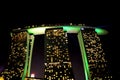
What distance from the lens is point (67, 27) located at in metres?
22.4

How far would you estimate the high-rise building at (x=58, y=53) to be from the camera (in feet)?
69.3

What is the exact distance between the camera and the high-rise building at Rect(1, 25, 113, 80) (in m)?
21.1

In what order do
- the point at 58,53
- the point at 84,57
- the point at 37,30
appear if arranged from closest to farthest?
the point at 84,57, the point at 37,30, the point at 58,53

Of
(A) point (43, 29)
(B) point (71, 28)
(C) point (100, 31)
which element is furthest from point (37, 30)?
(C) point (100, 31)

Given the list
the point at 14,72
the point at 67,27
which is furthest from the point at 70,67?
the point at 14,72

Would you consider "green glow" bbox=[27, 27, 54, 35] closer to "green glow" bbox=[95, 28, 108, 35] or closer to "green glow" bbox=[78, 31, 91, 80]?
"green glow" bbox=[78, 31, 91, 80]

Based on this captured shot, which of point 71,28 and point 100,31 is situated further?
point 100,31

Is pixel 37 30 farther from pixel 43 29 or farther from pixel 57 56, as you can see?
pixel 57 56

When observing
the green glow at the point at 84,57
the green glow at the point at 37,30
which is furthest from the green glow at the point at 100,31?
the green glow at the point at 37,30

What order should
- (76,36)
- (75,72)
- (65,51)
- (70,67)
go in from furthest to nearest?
1. (76,36)
2. (65,51)
3. (70,67)
4. (75,72)

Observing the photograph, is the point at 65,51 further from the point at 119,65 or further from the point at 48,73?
the point at 119,65

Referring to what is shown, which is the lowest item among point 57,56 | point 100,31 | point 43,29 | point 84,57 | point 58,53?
point 84,57

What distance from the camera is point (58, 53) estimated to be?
22984mm

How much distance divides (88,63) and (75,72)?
8.58 ft
